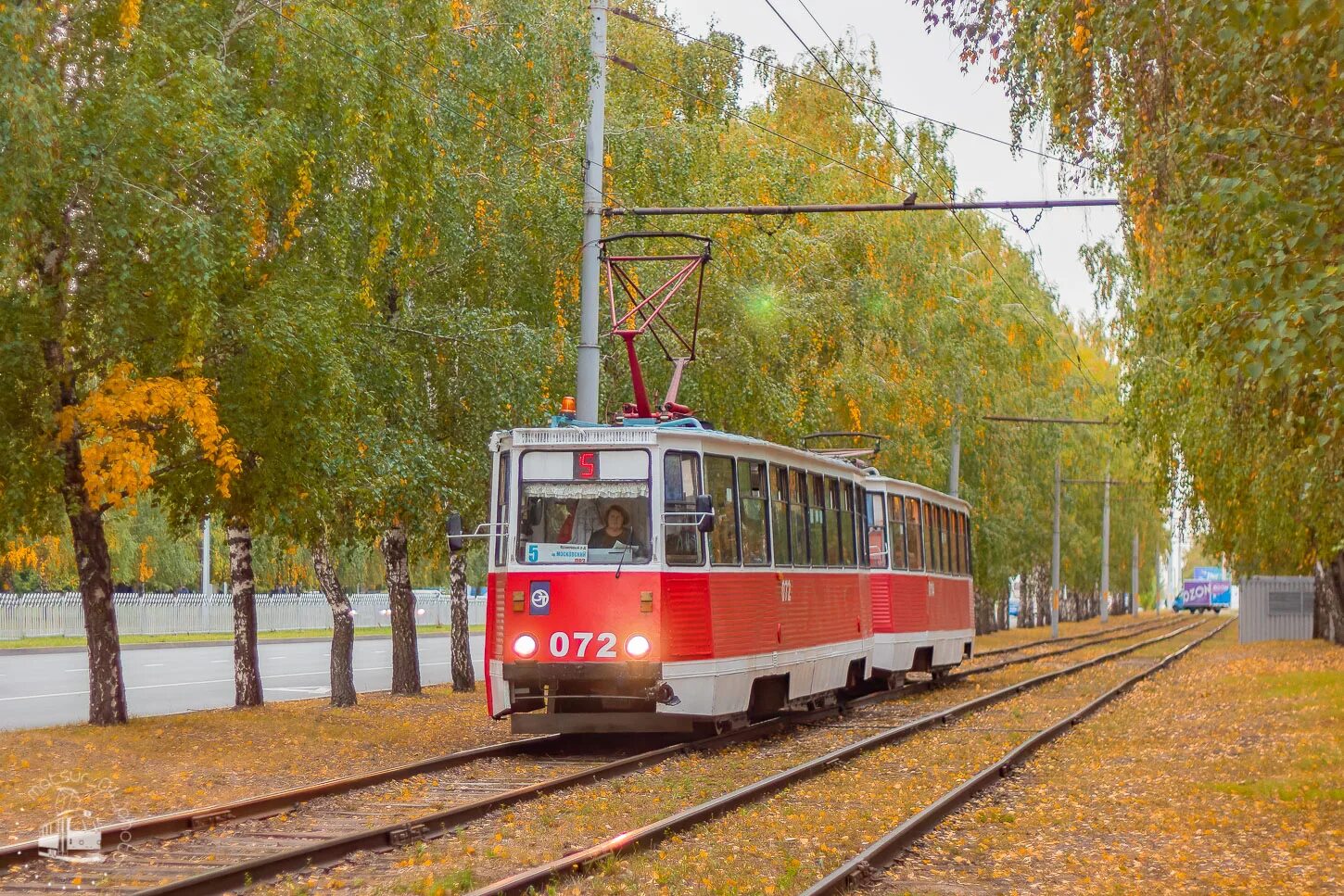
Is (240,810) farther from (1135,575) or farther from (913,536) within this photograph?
(1135,575)

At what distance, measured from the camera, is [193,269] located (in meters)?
14.6

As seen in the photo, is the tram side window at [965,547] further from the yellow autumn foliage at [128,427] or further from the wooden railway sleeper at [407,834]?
the wooden railway sleeper at [407,834]

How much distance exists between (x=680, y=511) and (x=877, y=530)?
9.78 m

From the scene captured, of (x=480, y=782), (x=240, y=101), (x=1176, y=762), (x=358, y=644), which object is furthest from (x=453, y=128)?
A: (x=358, y=644)

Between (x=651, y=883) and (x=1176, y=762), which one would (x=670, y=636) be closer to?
(x=1176, y=762)

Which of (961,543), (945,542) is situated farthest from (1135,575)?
(945,542)

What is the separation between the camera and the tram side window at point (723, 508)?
1673 cm

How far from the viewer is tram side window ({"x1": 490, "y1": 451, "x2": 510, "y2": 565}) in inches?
651

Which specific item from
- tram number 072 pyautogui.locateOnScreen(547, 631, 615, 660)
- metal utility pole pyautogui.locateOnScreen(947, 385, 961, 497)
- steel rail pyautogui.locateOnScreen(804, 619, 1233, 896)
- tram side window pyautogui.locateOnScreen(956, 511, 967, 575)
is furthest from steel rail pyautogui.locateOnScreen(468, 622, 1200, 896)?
metal utility pole pyautogui.locateOnScreen(947, 385, 961, 497)

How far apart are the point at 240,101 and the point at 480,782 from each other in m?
6.81

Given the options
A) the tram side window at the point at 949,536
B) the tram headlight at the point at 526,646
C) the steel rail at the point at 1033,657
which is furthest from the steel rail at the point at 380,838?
the steel rail at the point at 1033,657

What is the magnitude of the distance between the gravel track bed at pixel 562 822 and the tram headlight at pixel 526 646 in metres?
1.68

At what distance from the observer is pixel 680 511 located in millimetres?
16219

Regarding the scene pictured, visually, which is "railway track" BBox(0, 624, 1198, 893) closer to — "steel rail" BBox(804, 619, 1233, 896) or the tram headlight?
the tram headlight
